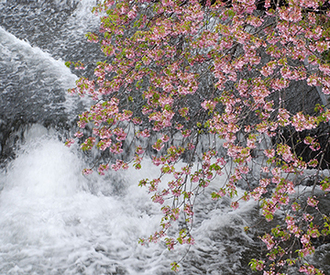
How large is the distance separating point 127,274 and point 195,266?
2.32ft

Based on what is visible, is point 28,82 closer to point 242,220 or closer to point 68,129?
point 68,129

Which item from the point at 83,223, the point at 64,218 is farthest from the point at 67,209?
the point at 83,223

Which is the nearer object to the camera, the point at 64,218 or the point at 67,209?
the point at 64,218

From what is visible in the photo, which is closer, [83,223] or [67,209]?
[83,223]

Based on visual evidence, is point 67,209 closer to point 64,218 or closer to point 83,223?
point 64,218

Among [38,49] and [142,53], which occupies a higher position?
[142,53]

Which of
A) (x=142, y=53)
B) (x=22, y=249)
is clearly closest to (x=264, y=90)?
(x=142, y=53)

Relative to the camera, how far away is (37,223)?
12.5ft

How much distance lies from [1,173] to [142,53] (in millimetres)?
2953

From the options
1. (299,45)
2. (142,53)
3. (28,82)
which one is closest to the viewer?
(299,45)

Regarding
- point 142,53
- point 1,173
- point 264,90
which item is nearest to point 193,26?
point 142,53

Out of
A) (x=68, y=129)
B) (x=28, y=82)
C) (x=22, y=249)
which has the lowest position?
(x=22, y=249)

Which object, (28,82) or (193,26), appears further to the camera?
(28,82)

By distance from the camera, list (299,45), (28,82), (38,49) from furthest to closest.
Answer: (38,49), (28,82), (299,45)
